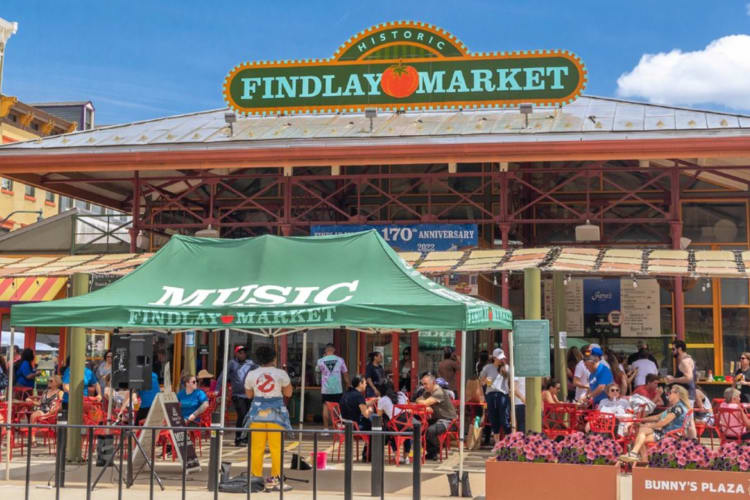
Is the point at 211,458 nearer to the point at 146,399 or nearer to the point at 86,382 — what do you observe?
the point at 146,399

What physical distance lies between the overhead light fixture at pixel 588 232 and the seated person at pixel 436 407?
597 cm

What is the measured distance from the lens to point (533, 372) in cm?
1204

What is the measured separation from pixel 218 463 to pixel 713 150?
10396 millimetres

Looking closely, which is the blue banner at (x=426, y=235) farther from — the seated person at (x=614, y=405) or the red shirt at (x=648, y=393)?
the seated person at (x=614, y=405)

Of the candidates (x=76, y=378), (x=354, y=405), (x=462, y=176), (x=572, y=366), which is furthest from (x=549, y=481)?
(x=462, y=176)

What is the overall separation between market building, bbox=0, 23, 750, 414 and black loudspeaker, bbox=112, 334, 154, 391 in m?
5.91

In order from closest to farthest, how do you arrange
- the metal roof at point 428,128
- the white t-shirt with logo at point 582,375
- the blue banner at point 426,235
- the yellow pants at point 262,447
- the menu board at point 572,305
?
the yellow pants at point 262,447 → the white t-shirt with logo at point 582,375 → the metal roof at point 428,128 → the blue banner at point 426,235 → the menu board at point 572,305

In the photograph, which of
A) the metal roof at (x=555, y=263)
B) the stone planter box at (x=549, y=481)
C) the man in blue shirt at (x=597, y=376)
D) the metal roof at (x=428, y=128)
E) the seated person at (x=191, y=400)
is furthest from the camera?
the metal roof at (x=428, y=128)

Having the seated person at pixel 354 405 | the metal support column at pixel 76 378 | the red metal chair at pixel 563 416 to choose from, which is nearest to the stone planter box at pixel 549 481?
the seated person at pixel 354 405

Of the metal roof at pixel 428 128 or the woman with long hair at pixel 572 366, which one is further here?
the woman with long hair at pixel 572 366

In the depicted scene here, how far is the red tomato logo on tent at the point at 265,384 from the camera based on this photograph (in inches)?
446

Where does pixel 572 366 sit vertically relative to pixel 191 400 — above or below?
above

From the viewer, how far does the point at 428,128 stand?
19688 mm

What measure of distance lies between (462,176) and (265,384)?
906cm
